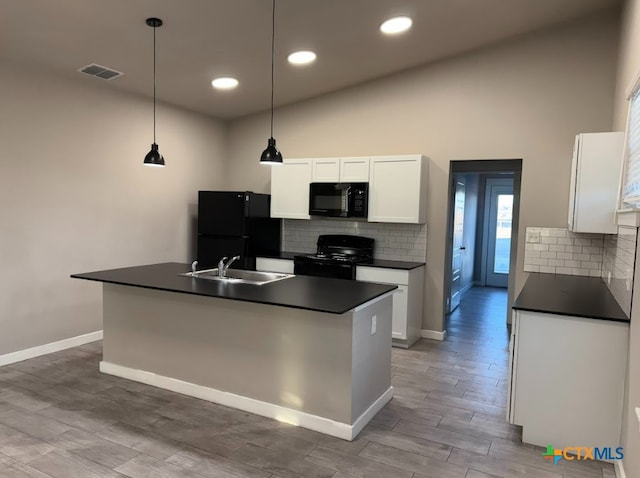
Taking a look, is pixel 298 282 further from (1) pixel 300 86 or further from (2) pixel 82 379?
(1) pixel 300 86

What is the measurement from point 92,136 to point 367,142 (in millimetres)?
2990

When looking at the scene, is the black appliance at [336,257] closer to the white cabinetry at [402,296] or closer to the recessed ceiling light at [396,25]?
the white cabinetry at [402,296]

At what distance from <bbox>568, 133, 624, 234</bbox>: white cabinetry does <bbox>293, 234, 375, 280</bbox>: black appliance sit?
226 centimetres

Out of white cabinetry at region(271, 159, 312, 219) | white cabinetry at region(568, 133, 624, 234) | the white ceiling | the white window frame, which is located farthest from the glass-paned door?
the white window frame

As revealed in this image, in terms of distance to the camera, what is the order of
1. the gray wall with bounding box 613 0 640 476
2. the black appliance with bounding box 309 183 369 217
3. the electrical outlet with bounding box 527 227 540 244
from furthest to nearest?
the black appliance with bounding box 309 183 369 217, the electrical outlet with bounding box 527 227 540 244, the gray wall with bounding box 613 0 640 476

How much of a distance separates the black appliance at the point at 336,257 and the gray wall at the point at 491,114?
82 centimetres

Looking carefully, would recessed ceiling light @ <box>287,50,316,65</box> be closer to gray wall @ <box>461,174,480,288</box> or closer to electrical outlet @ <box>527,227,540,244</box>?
electrical outlet @ <box>527,227,540,244</box>

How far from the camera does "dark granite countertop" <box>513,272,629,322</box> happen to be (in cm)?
270

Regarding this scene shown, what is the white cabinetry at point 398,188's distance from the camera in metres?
4.84

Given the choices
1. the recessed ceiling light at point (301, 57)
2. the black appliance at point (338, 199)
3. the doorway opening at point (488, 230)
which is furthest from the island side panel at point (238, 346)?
the doorway opening at point (488, 230)

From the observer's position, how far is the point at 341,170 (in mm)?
5211

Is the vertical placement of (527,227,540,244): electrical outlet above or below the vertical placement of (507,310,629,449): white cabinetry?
above

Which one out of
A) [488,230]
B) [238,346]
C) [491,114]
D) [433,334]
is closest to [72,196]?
[238,346]

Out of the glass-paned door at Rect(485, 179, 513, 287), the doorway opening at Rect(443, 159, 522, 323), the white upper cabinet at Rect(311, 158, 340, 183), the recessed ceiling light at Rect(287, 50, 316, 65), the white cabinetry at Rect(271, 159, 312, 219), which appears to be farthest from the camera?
the glass-paned door at Rect(485, 179, 513, 287)
